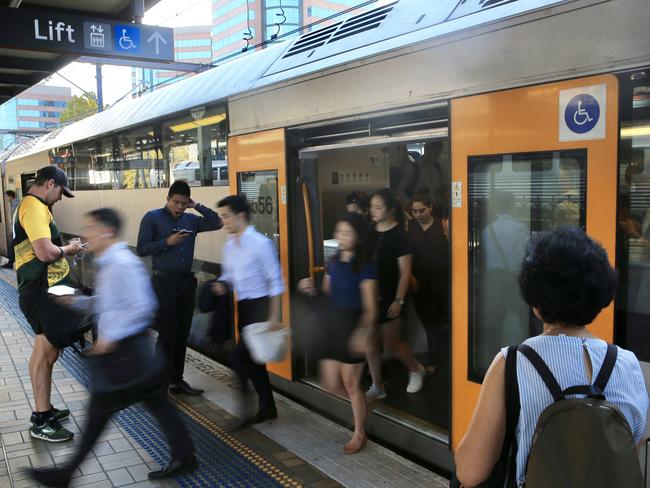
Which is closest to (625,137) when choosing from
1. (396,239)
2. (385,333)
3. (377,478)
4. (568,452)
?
(568,452)

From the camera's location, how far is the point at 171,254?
504 cm

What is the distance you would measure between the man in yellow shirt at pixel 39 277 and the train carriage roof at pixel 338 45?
5.89 ft

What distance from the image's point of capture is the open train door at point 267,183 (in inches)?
188

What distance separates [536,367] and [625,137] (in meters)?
1.44

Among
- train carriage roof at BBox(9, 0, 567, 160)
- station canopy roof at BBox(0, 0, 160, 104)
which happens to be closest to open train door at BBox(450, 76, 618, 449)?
train carriage roof at BBox(9, 0, 567, 160)

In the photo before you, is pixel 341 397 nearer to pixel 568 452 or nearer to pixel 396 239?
pixel 396 239

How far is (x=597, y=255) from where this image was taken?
1.58 m

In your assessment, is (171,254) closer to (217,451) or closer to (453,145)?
(217,451)

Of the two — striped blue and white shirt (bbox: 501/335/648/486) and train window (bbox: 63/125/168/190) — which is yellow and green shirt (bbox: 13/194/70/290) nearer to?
train window (bbox: 63/125/168/190)

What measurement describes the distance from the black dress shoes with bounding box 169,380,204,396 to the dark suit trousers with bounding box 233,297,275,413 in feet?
2.89

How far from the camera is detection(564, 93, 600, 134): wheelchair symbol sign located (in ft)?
8.61

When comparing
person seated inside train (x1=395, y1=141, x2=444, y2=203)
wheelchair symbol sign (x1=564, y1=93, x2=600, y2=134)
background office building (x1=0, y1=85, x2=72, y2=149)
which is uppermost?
background office building (x1=0, y1=85, x2=72, y2=149)

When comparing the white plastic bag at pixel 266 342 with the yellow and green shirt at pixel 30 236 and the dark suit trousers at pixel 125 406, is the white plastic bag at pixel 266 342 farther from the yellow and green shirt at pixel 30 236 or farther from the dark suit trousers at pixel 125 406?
the yellow and green shirt at pixel 30 236

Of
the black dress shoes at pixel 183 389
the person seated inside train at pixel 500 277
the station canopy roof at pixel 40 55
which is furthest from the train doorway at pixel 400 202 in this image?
the station canopy roof at pixel 40 55
